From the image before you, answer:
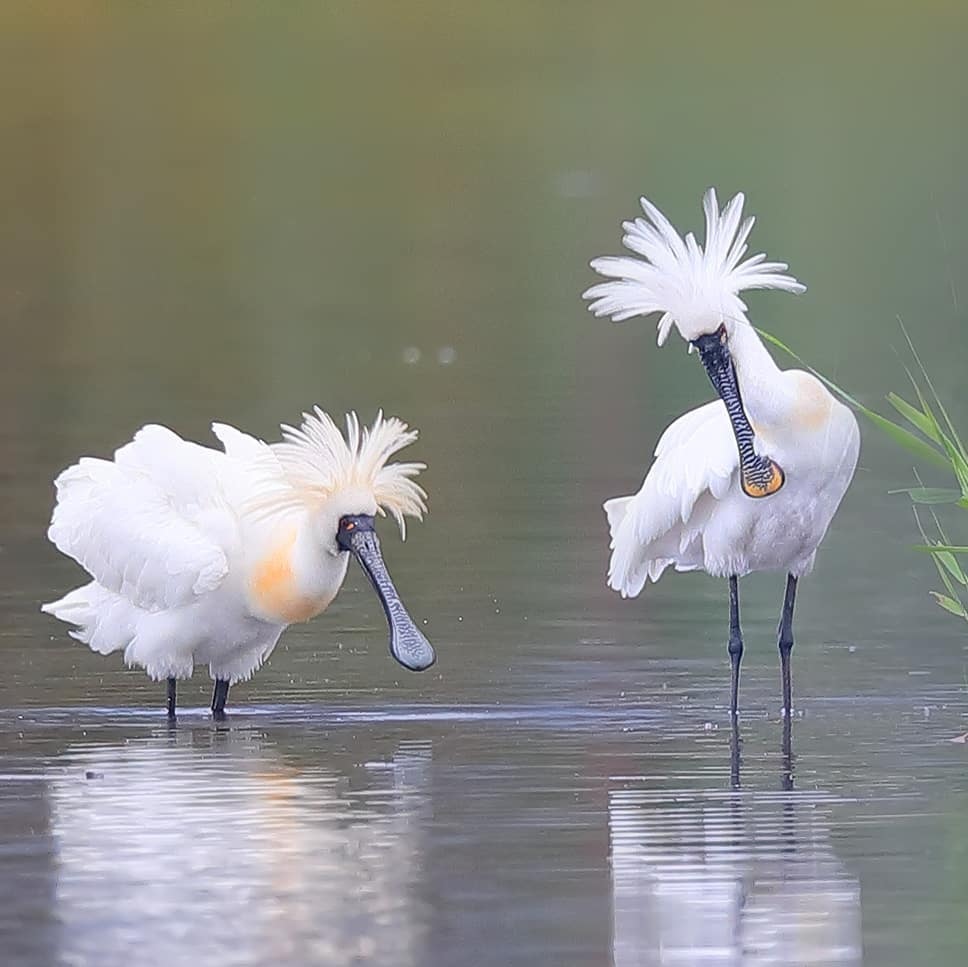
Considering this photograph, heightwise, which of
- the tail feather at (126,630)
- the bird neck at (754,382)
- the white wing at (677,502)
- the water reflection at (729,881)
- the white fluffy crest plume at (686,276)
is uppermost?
the white fluffy crest plume at (686,276)

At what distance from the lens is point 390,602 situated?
11.4 metres

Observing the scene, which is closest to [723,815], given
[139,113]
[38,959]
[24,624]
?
[38,959]

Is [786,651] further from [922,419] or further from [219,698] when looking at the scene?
[219,698]

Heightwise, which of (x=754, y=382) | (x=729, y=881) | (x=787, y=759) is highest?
→ (x=754, y=382)

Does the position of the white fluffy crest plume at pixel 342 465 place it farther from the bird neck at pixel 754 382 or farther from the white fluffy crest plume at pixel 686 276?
the bird neck at pixel 754 382

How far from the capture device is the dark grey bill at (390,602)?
11.3m

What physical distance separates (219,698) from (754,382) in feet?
6.85

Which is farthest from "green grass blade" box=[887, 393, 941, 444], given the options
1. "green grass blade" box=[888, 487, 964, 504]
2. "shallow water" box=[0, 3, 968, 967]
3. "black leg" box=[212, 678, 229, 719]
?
"black leg" box=[212, 678, 229, 719]

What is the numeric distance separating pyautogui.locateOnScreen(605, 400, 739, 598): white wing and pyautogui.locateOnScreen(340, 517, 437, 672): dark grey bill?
35.4 inches

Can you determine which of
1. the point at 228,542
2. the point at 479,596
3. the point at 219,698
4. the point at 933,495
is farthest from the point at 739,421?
the point at 479,596

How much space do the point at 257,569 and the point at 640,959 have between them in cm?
432

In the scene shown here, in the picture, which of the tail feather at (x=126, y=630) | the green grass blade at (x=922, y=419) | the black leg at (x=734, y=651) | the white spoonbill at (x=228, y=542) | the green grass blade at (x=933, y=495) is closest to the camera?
the green grass blade at (x=922, y=419)

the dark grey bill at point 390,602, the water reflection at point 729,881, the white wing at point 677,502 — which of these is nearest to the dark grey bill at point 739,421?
the white wing at point 677,502

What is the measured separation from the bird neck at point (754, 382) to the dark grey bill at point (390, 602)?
1.32 m
